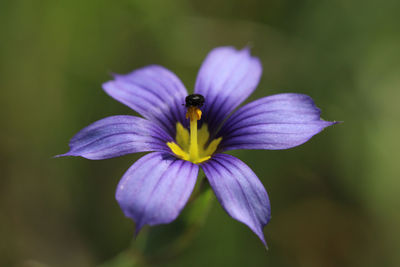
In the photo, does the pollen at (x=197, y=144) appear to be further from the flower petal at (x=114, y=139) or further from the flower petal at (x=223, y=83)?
the flower petal at (x=114, y=139)

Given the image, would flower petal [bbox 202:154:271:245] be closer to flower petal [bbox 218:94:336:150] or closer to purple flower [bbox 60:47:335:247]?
purple flower [bbox 60:47:335:247]

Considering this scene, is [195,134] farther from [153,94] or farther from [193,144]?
[153,94]

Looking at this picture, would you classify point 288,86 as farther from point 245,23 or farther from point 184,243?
point 184,243

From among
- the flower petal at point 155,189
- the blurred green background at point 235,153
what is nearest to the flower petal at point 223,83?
the flower petal at point 155,189

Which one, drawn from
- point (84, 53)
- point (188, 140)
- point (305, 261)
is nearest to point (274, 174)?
point (305, 261)

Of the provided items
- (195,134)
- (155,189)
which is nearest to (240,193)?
(155,189)

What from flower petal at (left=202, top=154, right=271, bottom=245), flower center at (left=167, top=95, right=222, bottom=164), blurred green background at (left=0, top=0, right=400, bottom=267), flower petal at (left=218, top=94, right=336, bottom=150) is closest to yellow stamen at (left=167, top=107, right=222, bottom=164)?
flower center at (left=167, top=95, right=222, bottom=164)
